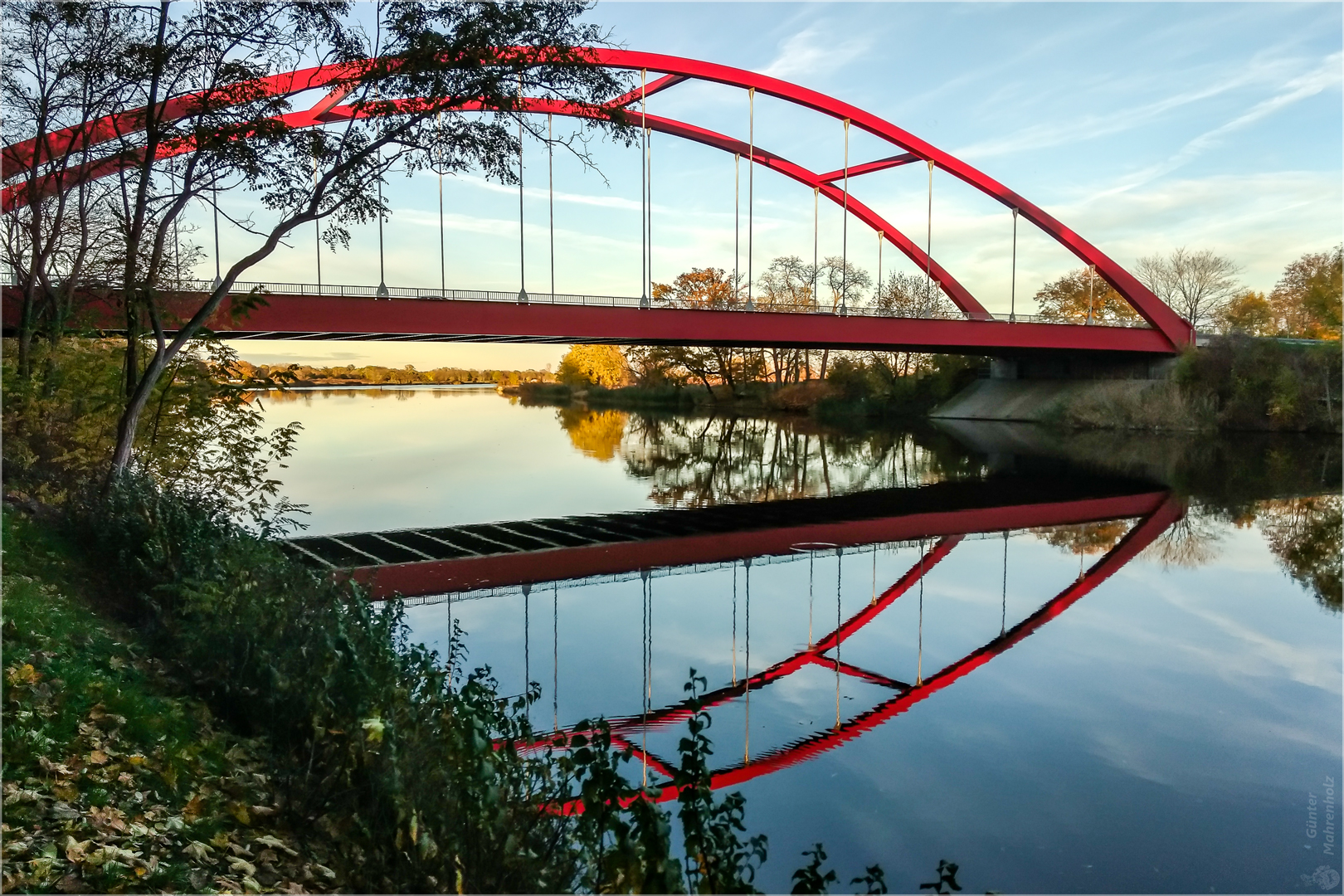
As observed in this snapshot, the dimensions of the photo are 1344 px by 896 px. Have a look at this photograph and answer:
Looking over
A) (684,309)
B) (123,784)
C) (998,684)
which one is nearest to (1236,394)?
(684,309)

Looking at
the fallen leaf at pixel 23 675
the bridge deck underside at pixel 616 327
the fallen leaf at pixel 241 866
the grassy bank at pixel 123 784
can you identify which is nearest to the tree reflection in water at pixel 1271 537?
the grassy bank at pixel 123 784

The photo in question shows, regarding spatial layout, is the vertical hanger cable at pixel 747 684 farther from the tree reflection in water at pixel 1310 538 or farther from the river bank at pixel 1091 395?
the river bank at pixel 1091 395

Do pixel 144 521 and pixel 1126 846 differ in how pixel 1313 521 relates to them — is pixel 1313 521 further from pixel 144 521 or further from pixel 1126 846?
pixel 144 521

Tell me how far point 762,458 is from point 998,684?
75.7 feet

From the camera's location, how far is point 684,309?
28.6 m

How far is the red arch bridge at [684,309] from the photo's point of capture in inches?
588

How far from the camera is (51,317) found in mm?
12781

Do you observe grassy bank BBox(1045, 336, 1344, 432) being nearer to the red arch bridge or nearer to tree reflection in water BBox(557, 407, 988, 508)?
the red arch bridge

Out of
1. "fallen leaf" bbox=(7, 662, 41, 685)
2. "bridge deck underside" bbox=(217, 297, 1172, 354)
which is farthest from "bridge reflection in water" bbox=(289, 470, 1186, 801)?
"bridge deck underside" bbox=(217, 297, 1172, 354)

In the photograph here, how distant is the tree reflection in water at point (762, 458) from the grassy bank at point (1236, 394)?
29.0ft

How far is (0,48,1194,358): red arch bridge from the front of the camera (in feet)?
49.0

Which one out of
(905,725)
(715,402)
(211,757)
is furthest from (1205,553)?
(715,402)

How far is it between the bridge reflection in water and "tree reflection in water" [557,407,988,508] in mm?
1975

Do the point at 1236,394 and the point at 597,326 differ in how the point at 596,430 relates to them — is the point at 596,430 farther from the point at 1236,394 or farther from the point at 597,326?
the point at 1236,394
